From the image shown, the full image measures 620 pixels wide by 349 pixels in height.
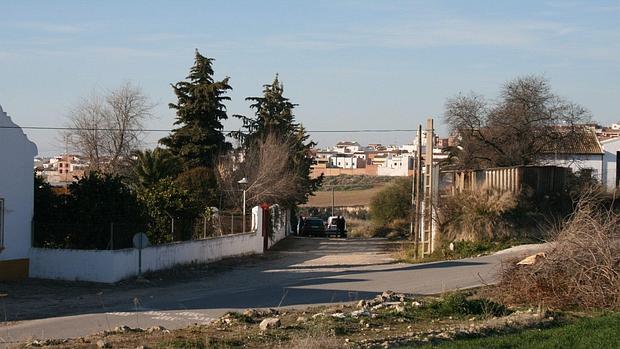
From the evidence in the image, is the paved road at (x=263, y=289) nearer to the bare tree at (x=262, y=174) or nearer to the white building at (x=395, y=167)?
the bare tree at (x=262, y=174)

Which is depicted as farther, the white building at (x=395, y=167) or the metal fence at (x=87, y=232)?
the white building at (x=395, y=167)

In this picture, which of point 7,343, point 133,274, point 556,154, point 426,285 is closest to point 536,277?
point 426,285

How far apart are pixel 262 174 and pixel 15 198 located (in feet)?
90.3

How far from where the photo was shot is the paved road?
19312mm

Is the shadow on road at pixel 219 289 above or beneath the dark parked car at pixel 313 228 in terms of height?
beneath

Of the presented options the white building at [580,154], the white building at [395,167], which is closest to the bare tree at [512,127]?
the white building at [580,154]

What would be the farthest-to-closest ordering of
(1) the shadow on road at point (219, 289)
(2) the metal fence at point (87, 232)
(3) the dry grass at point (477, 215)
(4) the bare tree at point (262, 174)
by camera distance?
(4) the bare tree at point (262, 174), (3) the dry grass at point (477, 215), (2) the metal fence at point (87, 232), (1) the shadow on road at point (219, 289)

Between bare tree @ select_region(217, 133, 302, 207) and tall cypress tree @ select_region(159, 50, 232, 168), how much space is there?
1645 millimetres

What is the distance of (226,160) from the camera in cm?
5775

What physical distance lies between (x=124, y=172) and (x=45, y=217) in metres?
29.4

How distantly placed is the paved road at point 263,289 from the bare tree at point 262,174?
14.8m

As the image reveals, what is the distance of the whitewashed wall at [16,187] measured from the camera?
26.8m

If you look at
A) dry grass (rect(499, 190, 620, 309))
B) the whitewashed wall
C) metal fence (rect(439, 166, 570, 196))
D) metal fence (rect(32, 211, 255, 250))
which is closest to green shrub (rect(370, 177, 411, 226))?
metal fence (rect(439, 166, 570, 196))

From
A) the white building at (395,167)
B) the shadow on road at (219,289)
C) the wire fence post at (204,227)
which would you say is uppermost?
the white building at (395,167)
